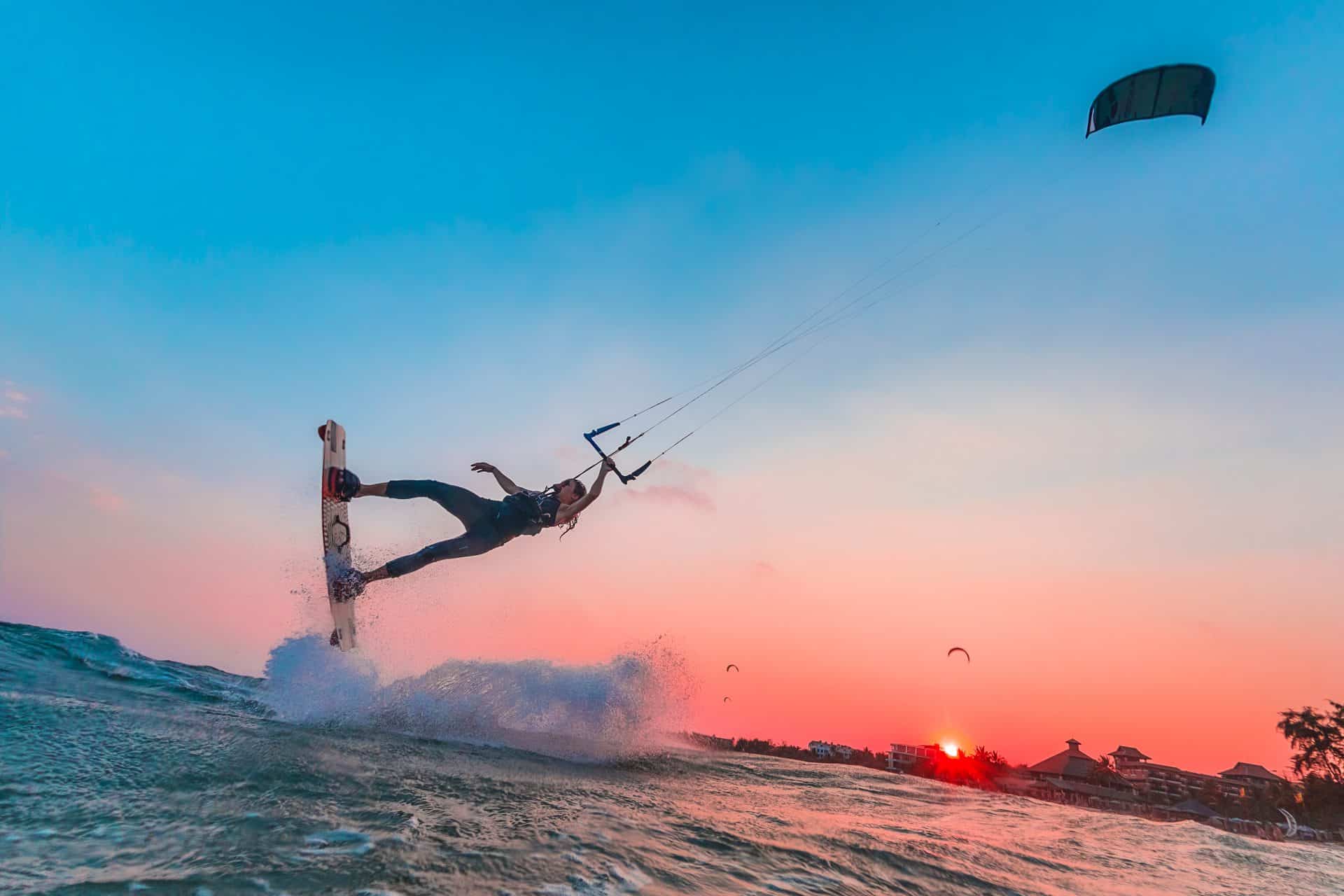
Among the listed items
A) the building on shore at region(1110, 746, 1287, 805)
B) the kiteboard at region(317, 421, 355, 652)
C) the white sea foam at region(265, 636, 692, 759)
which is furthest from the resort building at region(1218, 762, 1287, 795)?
the kiteboard at region(317, 421, 355, 652)

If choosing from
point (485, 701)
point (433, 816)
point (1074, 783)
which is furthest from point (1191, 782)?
point (433, 816)

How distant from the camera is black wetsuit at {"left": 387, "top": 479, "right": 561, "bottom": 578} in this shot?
880 centimetres

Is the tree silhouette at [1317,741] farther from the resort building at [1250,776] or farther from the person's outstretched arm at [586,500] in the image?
the person's outstretched arm at [586,500]

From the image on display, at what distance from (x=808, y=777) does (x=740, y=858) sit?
7099 mm

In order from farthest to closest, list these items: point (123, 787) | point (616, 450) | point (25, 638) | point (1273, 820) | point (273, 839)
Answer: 1. point (1273, 820)
2. point (25, 638)
3. point (616, 450)
4. point (123, 787)
5. point (273, 839)

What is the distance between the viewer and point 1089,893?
456 cm

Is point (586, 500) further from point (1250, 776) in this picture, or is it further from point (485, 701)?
point (1250, 776)

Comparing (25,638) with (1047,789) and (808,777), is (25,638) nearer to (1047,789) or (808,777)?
(808,777)

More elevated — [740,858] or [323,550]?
[323,550]

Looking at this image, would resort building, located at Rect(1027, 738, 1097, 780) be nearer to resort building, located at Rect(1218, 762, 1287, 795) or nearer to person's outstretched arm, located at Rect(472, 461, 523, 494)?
resort building, located at Rect(1218, 762, 1287, 795)

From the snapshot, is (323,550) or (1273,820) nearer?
(323,550)

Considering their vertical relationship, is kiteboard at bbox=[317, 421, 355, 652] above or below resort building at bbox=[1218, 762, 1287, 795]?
above

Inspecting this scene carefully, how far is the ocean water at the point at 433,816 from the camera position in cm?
277

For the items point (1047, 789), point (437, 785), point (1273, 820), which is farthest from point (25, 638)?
point (1273, 820)
